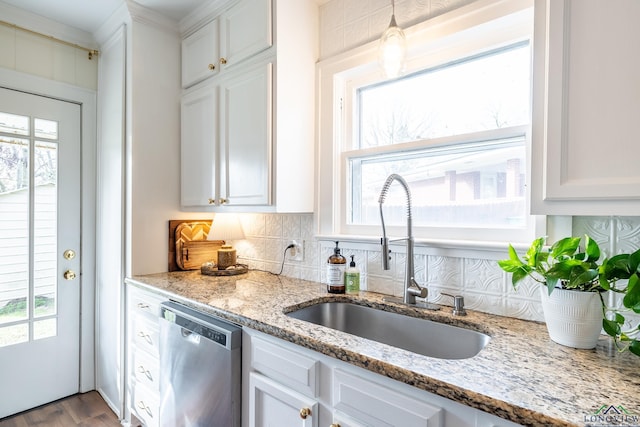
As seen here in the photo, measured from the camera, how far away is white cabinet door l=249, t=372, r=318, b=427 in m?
1.05

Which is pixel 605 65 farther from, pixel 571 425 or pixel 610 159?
pixel 571 425

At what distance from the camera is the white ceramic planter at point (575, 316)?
913mm

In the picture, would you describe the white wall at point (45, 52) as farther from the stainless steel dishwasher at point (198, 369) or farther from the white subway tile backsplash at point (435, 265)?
the stainless steel dishwasher at point (198, 369)

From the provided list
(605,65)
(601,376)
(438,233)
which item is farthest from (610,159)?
(438,233)

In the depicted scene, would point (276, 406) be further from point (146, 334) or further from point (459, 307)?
point (146, 334)

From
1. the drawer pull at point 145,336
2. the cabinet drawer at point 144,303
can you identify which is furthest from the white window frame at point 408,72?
the drawer pull at point 145,336

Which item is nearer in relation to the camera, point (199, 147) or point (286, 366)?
point (286, 366)

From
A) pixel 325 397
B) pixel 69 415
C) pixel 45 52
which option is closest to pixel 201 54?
pixel 45 52

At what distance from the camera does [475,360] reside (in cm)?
89

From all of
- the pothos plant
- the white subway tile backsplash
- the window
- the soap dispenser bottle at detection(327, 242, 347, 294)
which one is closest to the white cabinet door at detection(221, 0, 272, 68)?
the window

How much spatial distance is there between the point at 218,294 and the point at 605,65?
161 cm

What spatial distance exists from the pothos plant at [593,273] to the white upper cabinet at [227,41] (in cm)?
150

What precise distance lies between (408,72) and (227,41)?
1034 millimetres

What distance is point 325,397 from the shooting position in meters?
1.03
